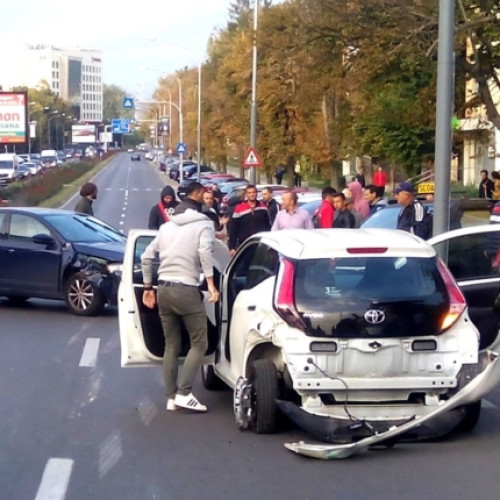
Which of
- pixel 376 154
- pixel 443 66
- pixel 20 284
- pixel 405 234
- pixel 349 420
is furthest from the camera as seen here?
pixel 376 154

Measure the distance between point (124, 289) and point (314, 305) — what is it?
207 centimetres

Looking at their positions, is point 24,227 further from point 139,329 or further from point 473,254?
point 473,254

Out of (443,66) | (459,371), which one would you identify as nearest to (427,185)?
(443,66)

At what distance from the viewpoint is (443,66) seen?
14133 millimetres

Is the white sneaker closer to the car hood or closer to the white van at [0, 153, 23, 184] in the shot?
the car hood

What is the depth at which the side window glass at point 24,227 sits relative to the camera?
1631 cm

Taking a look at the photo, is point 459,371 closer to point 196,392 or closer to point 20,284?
point 196,392

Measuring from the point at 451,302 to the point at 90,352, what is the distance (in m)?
5.47

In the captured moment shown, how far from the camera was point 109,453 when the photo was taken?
7.88 metres

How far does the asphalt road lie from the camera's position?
6.93 metres

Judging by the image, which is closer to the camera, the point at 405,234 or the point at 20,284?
the point at 405,234

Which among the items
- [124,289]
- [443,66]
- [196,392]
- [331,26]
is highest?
[331,26]

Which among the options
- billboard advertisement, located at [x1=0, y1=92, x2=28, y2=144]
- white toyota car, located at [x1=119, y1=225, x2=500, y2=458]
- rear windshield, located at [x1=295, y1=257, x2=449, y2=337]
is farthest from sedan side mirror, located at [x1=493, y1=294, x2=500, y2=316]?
billboard advertisement, located at [x1=0, y1=92, x2=28, y2=144]

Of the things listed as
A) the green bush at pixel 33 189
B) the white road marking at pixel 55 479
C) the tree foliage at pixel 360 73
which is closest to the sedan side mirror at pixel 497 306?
the white road marking at pixel 55 479
